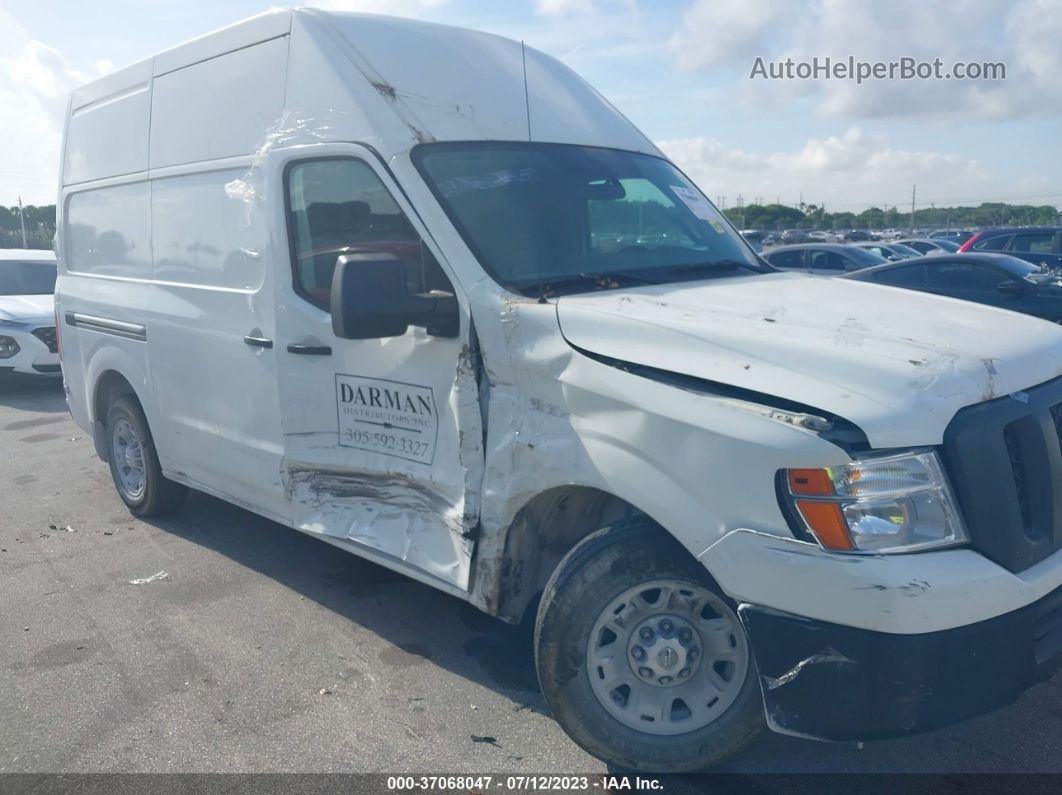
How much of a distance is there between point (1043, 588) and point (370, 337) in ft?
7.80

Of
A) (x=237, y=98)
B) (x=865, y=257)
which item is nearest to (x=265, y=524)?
(x=237, y=98)

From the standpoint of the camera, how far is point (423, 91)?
4160 mm

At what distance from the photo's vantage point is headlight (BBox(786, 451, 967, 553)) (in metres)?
2.65

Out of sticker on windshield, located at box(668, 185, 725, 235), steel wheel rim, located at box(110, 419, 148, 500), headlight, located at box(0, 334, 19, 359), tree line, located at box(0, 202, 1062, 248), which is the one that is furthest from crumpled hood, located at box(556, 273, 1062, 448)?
tree line, located at box(0, 202, 1062, 248)

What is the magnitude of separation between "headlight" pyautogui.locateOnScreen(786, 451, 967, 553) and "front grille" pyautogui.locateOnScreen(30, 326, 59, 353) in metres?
10.5

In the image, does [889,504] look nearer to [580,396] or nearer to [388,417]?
[580,396]

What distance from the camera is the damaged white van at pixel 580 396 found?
8.79ft

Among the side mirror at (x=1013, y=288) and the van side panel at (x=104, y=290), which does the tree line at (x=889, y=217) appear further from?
the van side panel at (x=104, y=290)

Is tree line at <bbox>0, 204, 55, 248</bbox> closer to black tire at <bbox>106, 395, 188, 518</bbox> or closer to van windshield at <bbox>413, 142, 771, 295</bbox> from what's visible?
black tire at <bbox>106, 395, 188, 518</bbox>

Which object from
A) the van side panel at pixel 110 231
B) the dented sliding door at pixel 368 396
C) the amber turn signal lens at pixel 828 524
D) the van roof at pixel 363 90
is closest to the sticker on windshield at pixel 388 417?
the dented sliding door at pixel 368 396

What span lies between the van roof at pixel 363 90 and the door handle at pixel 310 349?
34.6 inches

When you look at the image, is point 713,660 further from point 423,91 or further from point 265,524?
point 265,524

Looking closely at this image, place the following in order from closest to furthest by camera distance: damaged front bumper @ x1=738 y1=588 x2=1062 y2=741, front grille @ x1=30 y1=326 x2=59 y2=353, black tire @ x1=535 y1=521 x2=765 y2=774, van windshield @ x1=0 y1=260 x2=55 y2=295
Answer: damaged front bumper @ x1=738 y1=588 x2=1062 y2=741 < black tire @ x1=535 y1=521 x2=765 y2=774 < front grille @ x1=30 y1=326 x2=59 y2=353 < van windshield @ x1=0 y1=260 x2=55 y2=295

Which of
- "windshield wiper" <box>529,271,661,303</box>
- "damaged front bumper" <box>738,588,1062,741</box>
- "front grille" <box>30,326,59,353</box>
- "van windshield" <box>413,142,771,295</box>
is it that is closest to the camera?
"damaged front bumper" <box>738,588,1062,741</box>
